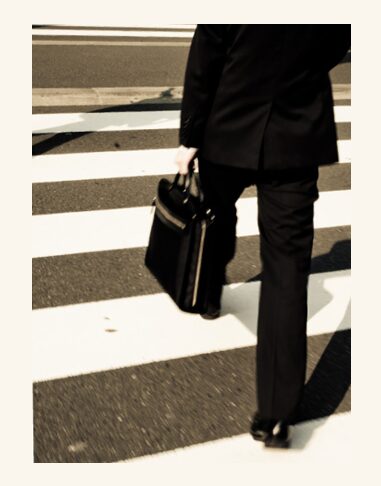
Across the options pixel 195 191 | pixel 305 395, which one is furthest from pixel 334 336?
pixel 195 191

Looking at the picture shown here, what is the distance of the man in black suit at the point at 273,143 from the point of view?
6.95 ft

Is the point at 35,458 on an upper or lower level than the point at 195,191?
lower

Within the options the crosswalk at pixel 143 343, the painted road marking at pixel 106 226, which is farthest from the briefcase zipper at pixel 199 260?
the painted road marking at pixel 106 226

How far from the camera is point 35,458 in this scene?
2410 millimetres

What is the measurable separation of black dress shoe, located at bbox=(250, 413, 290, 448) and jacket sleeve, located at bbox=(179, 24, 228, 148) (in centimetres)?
102

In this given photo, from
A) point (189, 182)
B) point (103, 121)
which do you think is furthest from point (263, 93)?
point (103, 121)

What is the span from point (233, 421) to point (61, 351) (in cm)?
87

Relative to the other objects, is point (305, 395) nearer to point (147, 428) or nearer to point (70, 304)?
point (147, 428)

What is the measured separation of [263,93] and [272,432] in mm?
1198

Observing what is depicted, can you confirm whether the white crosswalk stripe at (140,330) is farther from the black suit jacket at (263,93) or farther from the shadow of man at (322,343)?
the black suit jacket at (263,93)

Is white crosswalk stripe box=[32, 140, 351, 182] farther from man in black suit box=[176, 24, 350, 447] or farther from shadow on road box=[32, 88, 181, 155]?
man in black suit box=[176, 24, 350, 447]

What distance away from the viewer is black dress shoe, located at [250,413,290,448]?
97.5 inches

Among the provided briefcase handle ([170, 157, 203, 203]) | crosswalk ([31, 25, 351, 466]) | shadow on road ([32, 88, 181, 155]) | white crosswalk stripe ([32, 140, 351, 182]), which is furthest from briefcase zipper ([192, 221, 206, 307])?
shadow on road ([32, 88, 181, 155])

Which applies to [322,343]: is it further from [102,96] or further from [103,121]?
[102,96]
